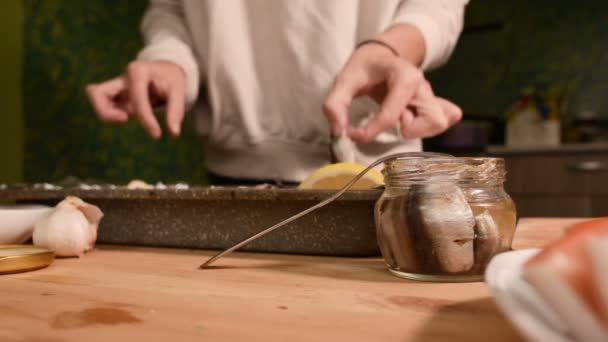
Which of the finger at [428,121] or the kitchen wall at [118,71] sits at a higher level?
the kitchen wall at [118,71]

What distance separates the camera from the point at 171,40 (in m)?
1.10

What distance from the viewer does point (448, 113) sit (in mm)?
805

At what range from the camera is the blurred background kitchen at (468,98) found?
1.50 metres

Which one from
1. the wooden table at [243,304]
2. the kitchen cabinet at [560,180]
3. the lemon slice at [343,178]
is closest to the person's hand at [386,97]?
the lemon slice at [343,178]

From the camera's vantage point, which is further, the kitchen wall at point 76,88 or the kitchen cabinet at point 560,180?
the kitchen cabinet at point 560,180

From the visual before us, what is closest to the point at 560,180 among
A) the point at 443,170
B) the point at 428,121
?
the point at 428,121

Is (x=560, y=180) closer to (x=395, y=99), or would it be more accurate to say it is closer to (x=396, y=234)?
(x=395, y=99)

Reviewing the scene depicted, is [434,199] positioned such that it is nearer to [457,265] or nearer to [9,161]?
[457,265]

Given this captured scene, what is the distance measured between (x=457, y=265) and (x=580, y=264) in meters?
0.18

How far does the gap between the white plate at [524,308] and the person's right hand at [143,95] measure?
0.68 metres

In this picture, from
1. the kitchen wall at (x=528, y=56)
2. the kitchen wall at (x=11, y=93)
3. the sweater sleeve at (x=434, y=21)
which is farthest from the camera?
the kitchen wall at (x=528, y=56)

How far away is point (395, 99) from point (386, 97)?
0.05ft

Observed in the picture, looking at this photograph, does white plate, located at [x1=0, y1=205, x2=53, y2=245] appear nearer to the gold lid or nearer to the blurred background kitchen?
the gold lid

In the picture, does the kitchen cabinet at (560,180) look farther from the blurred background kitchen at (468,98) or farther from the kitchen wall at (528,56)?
the kitchen wall at (528,56)
